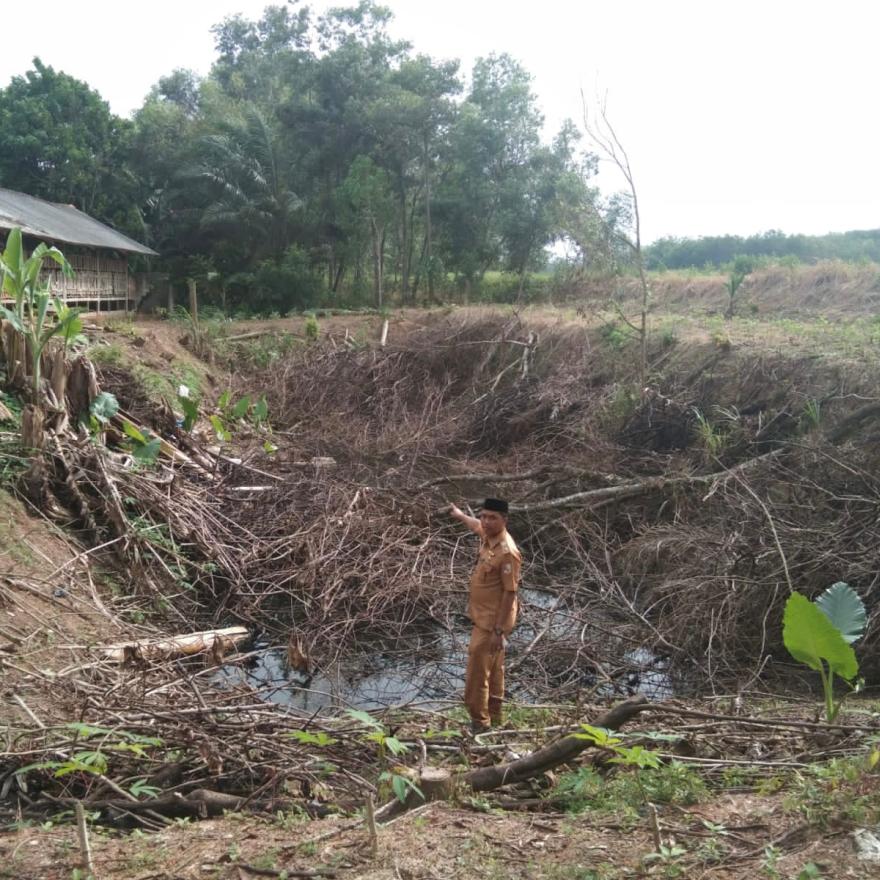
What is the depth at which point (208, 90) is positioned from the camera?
33438 mm

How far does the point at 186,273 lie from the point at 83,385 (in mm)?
19042

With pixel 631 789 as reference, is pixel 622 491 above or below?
above

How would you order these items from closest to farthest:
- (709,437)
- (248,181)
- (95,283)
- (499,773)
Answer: (499,773)
(709,437)
(95,283)
(248,181)

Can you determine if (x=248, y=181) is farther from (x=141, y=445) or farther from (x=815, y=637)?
(x=815, y=637)

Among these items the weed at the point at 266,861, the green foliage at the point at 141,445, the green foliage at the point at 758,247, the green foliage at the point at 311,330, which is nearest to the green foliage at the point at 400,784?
the weed at the point at 266,861

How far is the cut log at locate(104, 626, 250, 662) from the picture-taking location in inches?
238

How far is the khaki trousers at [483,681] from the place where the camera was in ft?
17.1

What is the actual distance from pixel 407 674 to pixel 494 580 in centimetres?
240

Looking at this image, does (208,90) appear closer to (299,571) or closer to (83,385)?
(83,385)

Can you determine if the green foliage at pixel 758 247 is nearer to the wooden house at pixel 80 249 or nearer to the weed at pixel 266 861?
A: the wooden house at pixel 80 249

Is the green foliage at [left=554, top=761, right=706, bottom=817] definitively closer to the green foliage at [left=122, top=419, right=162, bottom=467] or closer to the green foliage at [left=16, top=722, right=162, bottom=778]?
the green foliage at [left=16, top=722, right=162, bottom=778]

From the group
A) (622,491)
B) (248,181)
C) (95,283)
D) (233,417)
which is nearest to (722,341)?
(622,491)

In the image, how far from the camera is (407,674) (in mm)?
7254

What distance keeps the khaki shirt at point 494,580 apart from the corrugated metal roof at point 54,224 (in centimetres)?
1376
